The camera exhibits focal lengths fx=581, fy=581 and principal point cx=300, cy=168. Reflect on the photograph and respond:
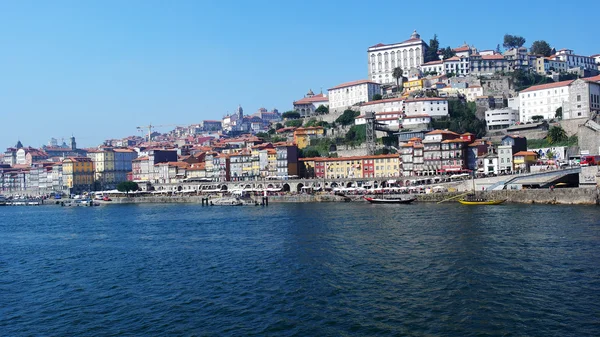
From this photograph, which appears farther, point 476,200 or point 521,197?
point 476,200

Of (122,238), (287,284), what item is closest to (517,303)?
(287,284)

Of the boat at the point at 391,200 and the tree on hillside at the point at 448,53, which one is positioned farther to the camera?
the tree on hillside at the point at 448,53

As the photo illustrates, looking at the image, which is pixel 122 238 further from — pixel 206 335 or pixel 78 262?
pixel 206 335

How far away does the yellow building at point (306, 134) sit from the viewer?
74812mm

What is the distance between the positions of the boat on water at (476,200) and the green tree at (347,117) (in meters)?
31.0

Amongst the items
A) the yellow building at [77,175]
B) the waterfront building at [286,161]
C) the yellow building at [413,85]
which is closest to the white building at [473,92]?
the yellow building at [413,85]

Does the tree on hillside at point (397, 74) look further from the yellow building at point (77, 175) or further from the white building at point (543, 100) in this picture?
the yellow building at point (77, 175)

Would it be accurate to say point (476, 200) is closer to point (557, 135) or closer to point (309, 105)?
point (557, 135)

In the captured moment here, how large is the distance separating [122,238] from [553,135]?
4106 cm

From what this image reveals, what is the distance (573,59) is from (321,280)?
279 feet

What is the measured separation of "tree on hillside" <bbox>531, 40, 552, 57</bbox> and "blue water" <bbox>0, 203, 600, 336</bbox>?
6737cm

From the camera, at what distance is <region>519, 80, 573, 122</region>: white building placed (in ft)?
207

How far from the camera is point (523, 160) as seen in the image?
168 ft

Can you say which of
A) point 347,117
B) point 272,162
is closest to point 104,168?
point 272,162
